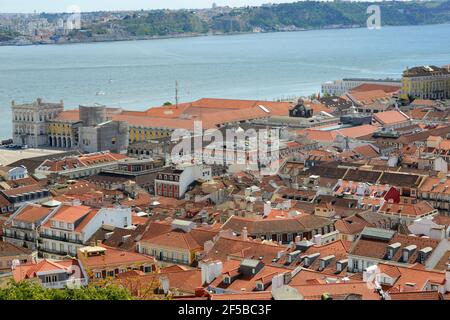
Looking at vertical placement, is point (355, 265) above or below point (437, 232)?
above

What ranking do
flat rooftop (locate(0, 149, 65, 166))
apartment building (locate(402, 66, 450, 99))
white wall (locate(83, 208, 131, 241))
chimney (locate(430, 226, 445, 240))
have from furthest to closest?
apartment building (locate(402, 66, 450, 99)) < flat rooftop (locate(0, 149, 65, 166)) < white wall (locate(83, 208, 131, 241)) < chimney (locate(430, 226, 445, 240))

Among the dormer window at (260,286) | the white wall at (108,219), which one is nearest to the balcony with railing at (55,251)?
the white wall at (108,219)

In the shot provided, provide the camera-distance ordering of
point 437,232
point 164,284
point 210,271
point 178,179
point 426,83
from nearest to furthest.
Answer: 1. point 164,284
2. point 210,271
3. point 437,232
4. point 178,179
5. point 426,83

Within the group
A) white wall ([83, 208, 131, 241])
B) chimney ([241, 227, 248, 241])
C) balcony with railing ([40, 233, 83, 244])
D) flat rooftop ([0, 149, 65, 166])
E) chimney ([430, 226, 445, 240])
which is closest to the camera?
chimney ([241, 227, 248, 241])

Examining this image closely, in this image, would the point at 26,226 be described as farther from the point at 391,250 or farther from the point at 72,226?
the point at 391,250

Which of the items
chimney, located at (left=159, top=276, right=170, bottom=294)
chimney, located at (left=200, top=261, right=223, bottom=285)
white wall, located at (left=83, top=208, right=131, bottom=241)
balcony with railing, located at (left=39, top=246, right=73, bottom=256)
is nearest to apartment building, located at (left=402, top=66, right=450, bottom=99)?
white wall, located at (left=83, top=208, right=131, bottom=241)

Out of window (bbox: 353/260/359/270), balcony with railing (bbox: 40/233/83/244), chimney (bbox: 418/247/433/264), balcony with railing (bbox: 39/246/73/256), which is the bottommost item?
balcony with railing (bbox: 39/246/73/256)

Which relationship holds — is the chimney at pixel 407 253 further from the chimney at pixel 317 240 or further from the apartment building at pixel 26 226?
the apartment building at pixel 26 226

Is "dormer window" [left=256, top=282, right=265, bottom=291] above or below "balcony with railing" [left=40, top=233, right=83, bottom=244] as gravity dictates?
above

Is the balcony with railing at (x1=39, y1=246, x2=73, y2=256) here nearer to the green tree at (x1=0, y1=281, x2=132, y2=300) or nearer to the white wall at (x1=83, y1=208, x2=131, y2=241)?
the white wall at (x1=83, y1=208, x2=131, y2=241)

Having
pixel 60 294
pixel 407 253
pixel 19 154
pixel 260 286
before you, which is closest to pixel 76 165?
pixel 19 154
